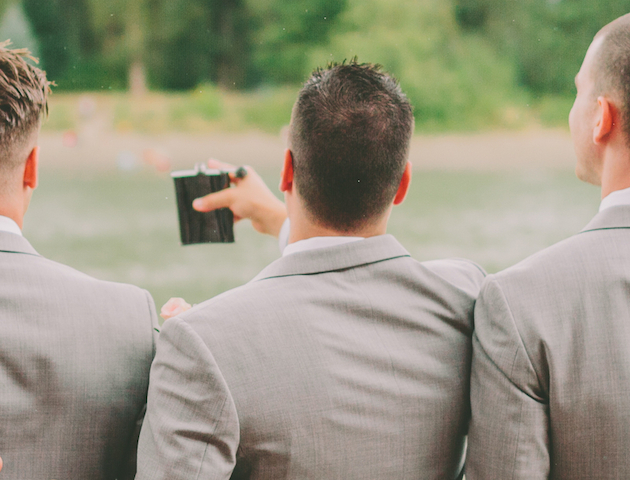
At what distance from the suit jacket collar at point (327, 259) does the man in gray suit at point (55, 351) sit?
0.20 metres

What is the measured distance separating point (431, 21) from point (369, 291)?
17.4 ft

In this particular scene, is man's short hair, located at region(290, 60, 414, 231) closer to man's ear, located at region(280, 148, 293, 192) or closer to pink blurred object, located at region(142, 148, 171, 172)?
man's ear, located at region(280, 148, 293, 192)

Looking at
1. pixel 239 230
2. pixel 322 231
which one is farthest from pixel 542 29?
pixel 239 230

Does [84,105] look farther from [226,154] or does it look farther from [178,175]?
[178,175]

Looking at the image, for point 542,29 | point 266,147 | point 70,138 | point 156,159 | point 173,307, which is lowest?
point 156,159

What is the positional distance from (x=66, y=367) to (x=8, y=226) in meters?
0.21

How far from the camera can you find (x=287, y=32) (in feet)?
16.8

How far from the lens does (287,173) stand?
0.85m

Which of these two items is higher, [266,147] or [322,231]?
[322,231]

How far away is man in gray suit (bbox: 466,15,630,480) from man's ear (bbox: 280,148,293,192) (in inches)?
11.2

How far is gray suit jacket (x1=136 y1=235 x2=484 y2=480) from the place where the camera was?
2.32 feet

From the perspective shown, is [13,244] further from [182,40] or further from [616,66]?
[182,40]

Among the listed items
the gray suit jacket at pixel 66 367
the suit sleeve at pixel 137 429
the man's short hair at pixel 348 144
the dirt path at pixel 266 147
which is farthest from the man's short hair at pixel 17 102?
the dirt path at pixel 266 147

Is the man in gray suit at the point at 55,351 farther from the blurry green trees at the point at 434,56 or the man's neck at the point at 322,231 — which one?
the blurry green trees at the point at 434,56
